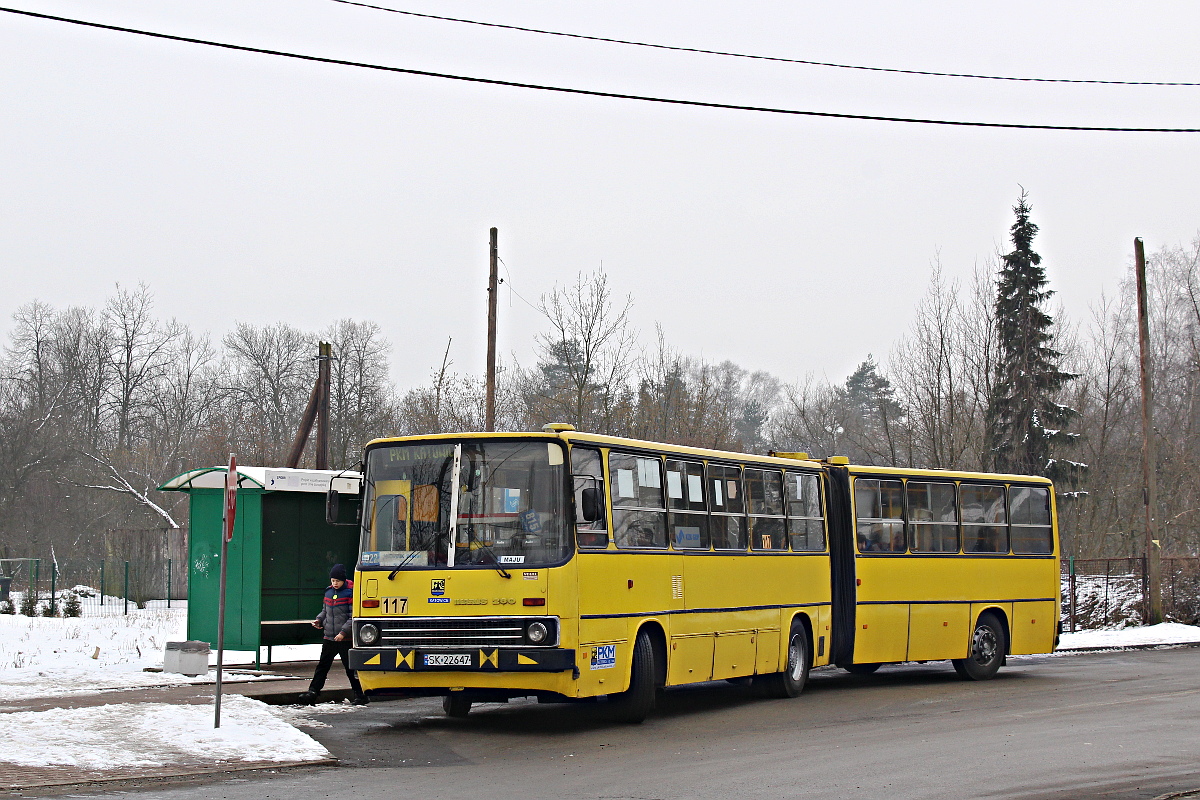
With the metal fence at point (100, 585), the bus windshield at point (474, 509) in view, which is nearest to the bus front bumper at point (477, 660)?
the bus windshield at point (474, 509)

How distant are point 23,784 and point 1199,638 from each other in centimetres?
2745

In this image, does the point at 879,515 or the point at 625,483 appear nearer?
the point at 625,483

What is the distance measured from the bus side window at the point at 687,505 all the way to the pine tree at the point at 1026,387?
30.3m

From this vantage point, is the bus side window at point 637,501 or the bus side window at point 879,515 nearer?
the bus side window at point 637,501

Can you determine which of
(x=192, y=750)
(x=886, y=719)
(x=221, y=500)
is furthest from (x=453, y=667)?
(x=221, y=500)

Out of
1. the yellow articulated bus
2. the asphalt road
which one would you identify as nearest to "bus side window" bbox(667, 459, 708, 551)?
the yellow articulated bus

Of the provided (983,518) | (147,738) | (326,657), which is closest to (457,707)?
(326,657)

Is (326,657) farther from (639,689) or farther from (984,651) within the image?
(984,651)

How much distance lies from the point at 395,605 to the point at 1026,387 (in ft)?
115

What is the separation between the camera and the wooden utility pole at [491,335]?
26.4m

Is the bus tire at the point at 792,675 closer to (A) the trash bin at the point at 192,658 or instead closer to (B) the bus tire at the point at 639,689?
(B) the bus tire at the point at 639,689

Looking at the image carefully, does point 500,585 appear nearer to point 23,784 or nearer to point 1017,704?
point 23,784

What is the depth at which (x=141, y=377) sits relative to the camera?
63.1 metres

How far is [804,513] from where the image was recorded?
18.1 m
